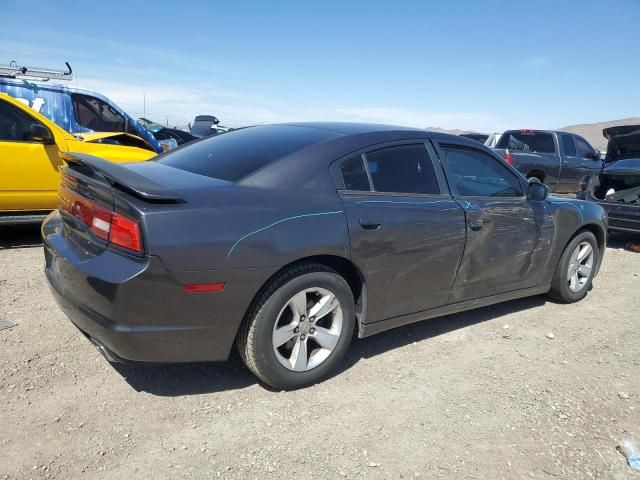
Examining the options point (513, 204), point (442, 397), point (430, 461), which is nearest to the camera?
point (430, 461)

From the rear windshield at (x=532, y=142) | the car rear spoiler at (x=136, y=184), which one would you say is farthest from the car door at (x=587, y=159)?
the car rear spoiler at (x=136, y=184)

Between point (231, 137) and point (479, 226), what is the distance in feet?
6.17

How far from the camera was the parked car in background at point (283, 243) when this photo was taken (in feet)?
7.76

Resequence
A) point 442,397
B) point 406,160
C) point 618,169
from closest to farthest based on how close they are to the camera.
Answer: point 442,397
point 406,160
point 618,169

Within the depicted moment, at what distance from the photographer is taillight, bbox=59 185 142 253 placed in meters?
2.32

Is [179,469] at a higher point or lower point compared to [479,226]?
lower

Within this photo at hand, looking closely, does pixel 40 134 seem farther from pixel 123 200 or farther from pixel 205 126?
pixel 205 126

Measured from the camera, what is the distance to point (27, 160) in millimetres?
5477

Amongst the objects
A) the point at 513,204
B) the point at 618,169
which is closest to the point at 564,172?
the point at 618,169

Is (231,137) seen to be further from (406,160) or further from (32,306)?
(32,306)

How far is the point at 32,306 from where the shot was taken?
150 inches

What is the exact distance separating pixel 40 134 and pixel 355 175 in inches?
161

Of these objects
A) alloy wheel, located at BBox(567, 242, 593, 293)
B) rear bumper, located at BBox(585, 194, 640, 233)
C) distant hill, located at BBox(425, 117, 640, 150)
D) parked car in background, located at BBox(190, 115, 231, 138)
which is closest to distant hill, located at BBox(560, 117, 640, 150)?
distant hill, located at BBox(425, 117, 640, 150)

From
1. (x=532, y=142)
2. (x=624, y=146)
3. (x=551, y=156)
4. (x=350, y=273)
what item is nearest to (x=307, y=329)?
(x=350, y=273)
